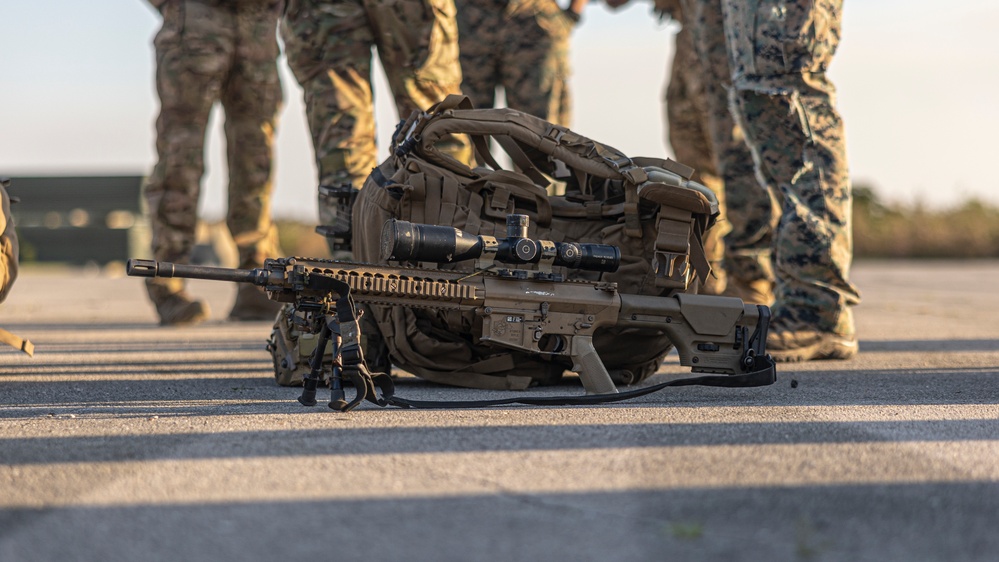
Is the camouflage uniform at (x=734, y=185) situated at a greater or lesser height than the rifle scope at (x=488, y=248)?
greater

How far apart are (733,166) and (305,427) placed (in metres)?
3.84

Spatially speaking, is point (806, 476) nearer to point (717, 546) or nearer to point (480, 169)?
point (717, 546)

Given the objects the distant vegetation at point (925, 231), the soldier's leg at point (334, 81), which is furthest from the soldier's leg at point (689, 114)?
the distant vegetation at point (925, 231)

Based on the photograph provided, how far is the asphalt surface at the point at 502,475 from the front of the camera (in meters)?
1.77

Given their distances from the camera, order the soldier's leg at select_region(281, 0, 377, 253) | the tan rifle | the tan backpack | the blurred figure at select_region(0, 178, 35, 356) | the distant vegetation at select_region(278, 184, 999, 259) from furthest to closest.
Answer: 1. the distant vegetation at select_region(278, 184, 999, 259)
2. the soldier's leg at select_region(281, 0, 377, 253)
3. the blurred figure at select_region(0, 178, 35, 356)
4. the tan backpack
5. the tan rifle

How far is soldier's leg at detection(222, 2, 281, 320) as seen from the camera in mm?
6957

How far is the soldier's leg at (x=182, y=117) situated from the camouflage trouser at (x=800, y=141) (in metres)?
3.26

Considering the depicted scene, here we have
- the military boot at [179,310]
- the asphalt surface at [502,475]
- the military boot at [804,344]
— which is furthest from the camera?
the military boot at [179,310]

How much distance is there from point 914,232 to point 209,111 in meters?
Result: 19.2

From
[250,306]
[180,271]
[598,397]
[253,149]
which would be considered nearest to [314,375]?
[180,271]

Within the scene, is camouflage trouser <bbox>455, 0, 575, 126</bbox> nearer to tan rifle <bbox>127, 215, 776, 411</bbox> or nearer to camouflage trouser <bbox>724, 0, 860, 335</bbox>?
camouflage trouser <bbox>724, 0, 860, 335</bbox>

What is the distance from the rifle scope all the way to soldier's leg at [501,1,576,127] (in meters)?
3.84

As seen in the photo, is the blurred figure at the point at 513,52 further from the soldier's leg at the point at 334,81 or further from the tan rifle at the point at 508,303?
the tan rifle at the point at 508,303

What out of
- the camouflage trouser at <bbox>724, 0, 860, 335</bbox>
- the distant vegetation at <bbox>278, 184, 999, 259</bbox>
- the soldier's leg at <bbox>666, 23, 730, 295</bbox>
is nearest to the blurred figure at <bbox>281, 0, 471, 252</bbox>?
the camouflage trouser at <bbox>724, 0, 860, 335</bbox>
